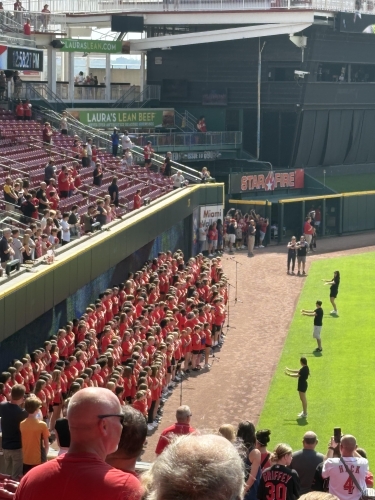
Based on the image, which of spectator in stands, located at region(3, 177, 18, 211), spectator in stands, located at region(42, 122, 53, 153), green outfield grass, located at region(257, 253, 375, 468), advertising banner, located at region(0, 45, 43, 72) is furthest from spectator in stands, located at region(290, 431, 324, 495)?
advertising banner, located at region(0, 45, 43, 72)

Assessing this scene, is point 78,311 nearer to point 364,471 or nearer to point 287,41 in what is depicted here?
point 364,471

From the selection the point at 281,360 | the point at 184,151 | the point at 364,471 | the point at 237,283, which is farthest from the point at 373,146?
the point at 364,471

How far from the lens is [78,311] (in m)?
22.2

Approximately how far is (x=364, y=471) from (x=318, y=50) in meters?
40.4

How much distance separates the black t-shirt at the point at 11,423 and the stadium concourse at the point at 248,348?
5.55 metres

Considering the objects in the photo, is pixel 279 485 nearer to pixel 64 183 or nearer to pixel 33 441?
pixel 33 441

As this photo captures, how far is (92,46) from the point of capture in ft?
145

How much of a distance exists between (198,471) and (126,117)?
41367 mm

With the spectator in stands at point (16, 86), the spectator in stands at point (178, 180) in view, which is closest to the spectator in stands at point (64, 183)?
the spectator in stands at point (178, 180)

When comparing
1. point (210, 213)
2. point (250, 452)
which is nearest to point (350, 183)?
point (210, 213)

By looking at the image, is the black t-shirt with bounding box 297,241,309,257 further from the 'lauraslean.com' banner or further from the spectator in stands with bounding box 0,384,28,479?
the spectator in stands with bounding box 0,384,28,479

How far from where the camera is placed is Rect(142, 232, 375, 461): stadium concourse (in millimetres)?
19391

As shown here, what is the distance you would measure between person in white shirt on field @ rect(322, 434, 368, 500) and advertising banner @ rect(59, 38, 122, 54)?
35.2m

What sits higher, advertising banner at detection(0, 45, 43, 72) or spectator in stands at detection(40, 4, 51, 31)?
spectator in stands at detection(40, 4, 51, 31)
